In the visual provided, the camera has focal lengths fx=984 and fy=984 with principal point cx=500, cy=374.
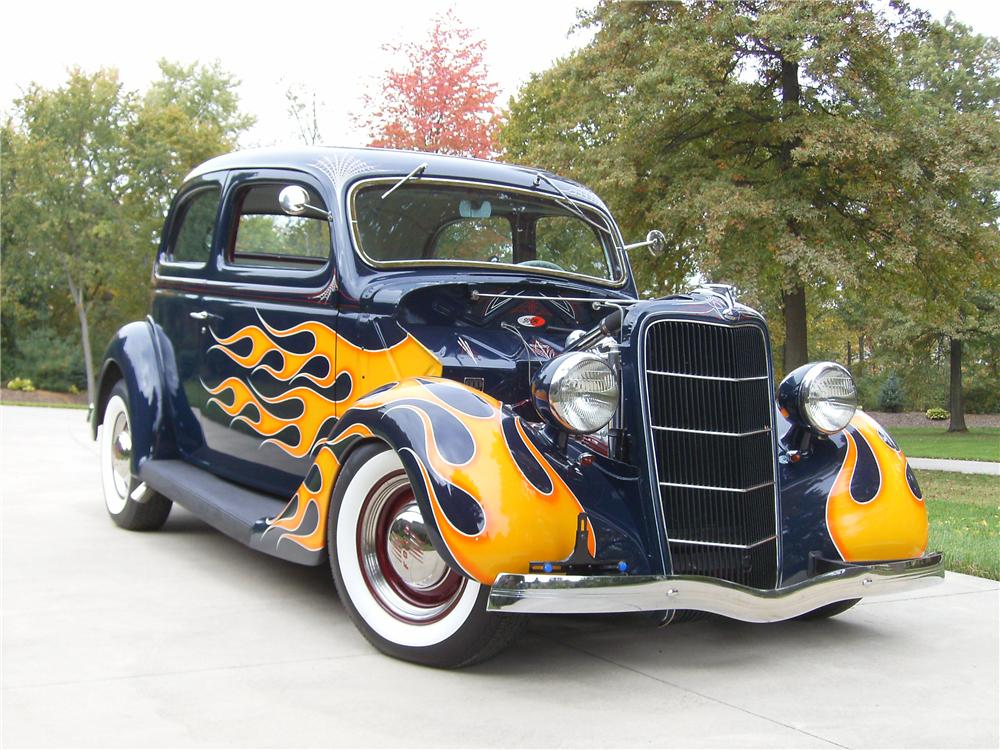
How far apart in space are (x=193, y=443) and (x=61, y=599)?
1325 mm

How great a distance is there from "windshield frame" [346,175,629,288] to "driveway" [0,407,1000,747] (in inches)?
61.7

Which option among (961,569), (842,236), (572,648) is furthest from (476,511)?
(842,236)

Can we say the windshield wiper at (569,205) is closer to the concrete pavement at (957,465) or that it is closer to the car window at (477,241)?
the car window at (477,241)

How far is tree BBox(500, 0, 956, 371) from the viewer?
12086mm

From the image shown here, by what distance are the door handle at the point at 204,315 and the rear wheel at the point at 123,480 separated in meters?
0.79

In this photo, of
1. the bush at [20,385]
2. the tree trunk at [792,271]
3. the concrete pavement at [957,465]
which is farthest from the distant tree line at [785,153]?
the bush at [20,385]

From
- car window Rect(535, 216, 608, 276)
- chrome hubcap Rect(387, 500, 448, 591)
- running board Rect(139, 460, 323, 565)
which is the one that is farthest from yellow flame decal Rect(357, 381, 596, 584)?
car window Rect(535, 216, 608, 276)

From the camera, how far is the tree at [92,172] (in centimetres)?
2827

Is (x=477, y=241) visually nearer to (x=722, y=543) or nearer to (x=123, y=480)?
(x=722, y=543)

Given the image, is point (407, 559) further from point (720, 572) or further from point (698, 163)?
point (698, 163)

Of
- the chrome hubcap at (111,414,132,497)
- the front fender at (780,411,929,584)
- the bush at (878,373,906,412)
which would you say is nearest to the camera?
the front fender at (780,411,929,584)

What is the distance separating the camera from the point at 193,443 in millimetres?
5441

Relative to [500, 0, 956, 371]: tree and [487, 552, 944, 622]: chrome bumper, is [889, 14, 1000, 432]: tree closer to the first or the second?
[500, 0, 956, 371]: tree

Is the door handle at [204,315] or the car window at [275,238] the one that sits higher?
the car window at [275,238]
